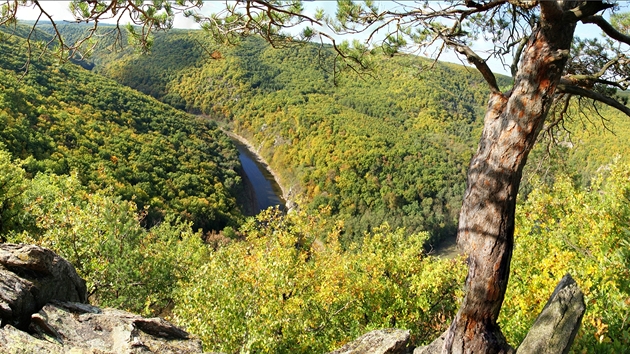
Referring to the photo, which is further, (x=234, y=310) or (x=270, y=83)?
(x=270, y=83)

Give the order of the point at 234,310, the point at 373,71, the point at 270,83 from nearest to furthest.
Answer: the point at 373,71
the point at 234,310
the point at 270,83

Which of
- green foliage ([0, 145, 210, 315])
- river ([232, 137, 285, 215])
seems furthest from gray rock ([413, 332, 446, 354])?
river ([232, 137, 285, 215])

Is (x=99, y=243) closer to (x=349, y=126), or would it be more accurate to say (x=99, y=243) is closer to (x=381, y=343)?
(x=381, y=343)

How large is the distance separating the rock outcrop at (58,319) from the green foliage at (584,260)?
5737 millimetres

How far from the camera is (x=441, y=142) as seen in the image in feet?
207

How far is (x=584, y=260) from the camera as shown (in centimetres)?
727

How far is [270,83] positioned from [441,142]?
129 ft

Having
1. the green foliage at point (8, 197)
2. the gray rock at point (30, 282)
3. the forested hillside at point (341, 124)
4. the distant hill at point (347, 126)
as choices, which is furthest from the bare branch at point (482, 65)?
the forested hillside at point (341, 124)

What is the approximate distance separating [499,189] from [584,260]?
5.14 m

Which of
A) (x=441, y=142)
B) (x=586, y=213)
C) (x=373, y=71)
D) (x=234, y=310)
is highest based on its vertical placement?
(x=441, y=142)

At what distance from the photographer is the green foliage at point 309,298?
8.04 meters

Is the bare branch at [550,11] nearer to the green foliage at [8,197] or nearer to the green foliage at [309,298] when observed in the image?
the green foliage at [309,298]

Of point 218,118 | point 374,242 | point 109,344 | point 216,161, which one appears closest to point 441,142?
point 216,161

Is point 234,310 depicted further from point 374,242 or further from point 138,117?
point 138,117
